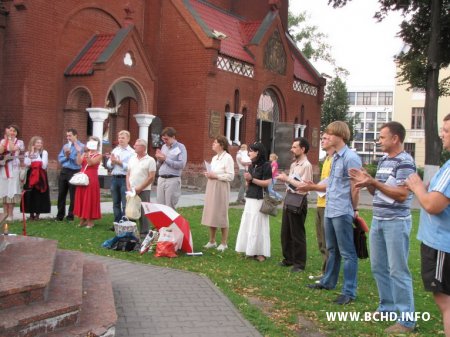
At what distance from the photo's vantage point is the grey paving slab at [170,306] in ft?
16.5

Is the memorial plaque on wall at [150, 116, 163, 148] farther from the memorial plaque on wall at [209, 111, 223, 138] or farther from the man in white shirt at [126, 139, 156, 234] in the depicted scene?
the man in white shirt at [126, 139, 156, 234]

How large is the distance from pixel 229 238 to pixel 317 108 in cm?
2265

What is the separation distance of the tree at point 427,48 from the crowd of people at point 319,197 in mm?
16062

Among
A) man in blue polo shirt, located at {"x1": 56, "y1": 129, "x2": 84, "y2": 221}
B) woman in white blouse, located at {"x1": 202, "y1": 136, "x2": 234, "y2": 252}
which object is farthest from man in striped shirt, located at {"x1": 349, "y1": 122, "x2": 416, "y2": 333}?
man in blue polo shirt, located at {"x1": 56, "y1": 129, "x2": 84, "y2": 221}

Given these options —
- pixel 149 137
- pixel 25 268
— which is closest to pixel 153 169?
pixel 25 268

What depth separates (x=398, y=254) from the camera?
525cm

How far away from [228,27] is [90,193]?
58.8 ft

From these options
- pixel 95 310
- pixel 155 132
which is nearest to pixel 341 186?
pixel 95 310

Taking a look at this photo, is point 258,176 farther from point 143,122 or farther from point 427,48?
point 427,48

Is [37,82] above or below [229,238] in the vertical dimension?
above

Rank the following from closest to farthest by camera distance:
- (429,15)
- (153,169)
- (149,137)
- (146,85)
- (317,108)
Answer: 1. (153,169)
2. (146,85)
3. (149,137)
4. (429,15)
5. (317,108)

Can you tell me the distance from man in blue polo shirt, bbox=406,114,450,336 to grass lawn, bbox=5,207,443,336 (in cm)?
109

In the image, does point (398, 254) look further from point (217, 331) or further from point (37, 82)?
point (37, 82)

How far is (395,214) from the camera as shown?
529 cm
